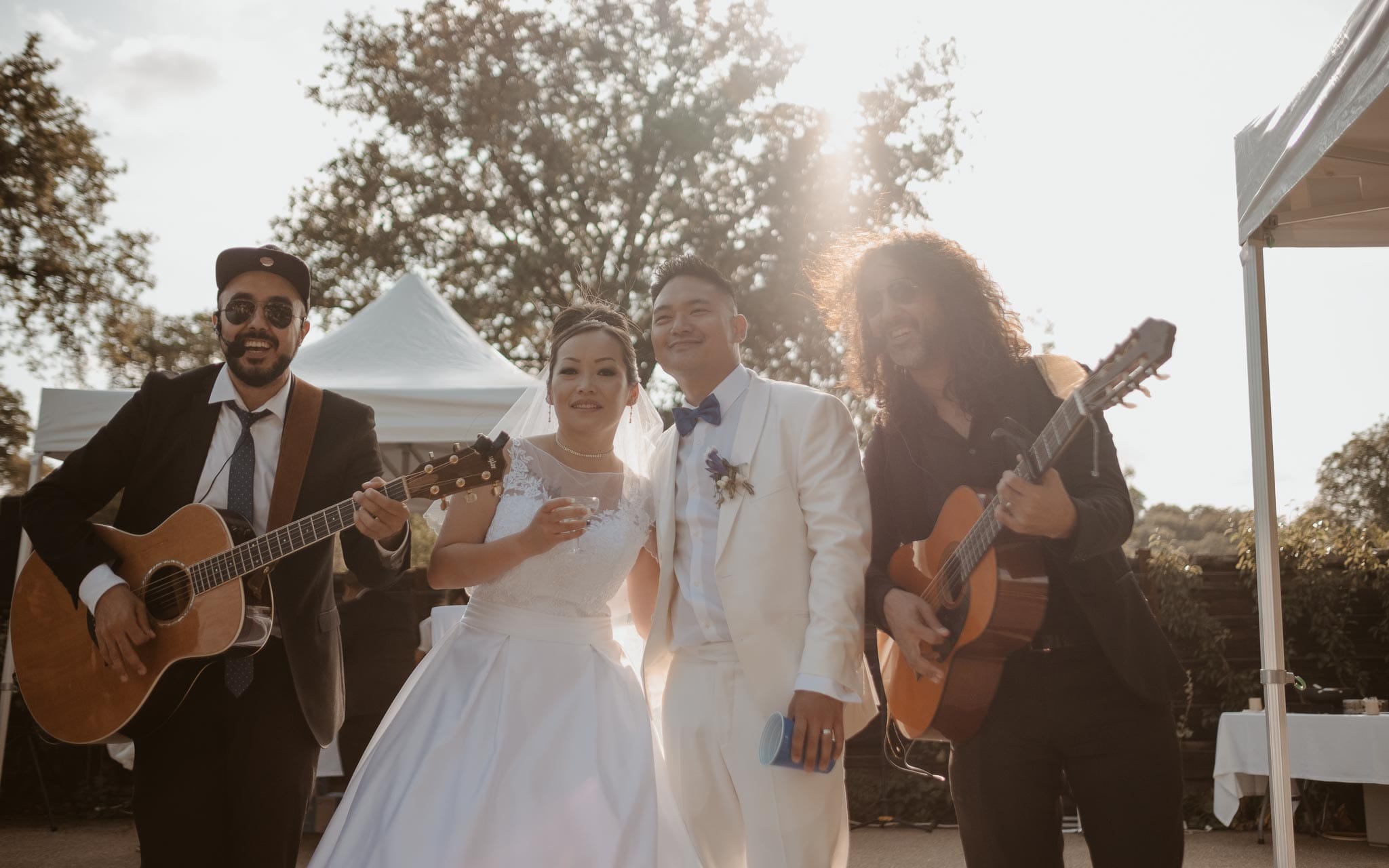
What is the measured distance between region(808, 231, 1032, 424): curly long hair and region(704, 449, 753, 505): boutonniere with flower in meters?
0.49

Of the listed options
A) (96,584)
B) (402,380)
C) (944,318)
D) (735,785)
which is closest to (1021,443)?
(944,318)

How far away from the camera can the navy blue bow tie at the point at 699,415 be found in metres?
3.37

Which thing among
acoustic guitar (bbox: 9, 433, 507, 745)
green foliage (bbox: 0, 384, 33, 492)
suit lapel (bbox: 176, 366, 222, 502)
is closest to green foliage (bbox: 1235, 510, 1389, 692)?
acoustic guitar (bbox: 9, 433, 507, 745)

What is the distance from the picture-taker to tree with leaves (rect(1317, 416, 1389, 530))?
124ft

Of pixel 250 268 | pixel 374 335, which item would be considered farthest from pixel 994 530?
pixel 374 335

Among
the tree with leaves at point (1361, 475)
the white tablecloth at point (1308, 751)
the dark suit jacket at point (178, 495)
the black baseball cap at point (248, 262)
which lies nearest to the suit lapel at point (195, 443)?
Result: the dark suit jacket at point (178, 495)

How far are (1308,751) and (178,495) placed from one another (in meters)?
7.03

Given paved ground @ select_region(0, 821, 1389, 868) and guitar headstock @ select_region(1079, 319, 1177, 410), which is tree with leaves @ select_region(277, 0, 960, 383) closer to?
paved ground @ select_region(0, 821, 1389, 868)

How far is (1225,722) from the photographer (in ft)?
24.2

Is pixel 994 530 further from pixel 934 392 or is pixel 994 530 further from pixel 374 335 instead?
pixel 374 335

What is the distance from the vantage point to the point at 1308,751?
7168 millimetres

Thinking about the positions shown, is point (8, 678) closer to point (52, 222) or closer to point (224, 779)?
point (224, 779)

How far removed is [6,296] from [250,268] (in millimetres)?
19697

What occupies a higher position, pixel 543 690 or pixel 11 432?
pixel 11 432
